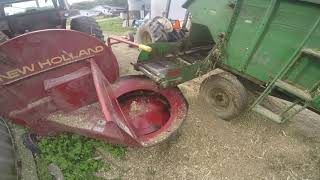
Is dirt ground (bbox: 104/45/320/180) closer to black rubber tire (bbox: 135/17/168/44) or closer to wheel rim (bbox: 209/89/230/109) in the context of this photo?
wheel rim (bbox: 209/89/230/109)

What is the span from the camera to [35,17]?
197 inches

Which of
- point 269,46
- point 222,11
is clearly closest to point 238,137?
point 269,46

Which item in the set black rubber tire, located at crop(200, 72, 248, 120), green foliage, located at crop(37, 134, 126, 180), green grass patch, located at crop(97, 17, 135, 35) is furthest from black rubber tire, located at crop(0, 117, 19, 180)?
green grass patch, located at crop(97, 17, 135, 35)

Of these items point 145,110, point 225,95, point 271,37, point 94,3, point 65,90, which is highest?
point 271,37

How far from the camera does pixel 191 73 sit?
12.9 ft

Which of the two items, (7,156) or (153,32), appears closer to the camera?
(7,156)

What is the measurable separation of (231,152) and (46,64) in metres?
2.57

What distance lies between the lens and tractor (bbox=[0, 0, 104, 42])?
4.76m

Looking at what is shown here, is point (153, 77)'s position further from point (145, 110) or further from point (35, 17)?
point (35, 17)

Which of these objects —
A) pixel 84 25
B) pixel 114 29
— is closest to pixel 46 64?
pixel 84 25

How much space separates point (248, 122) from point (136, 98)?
1.78 meters

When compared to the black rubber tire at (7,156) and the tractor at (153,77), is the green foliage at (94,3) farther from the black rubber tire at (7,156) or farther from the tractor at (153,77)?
the black rubber tire at (7,156)

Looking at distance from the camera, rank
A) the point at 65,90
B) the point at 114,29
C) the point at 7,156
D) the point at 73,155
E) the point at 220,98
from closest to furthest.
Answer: the point at 7,156, the point at 65,90, the point at 73,155, the point at 220,98, the point at 114,29

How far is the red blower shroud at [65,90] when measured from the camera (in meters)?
2.67
